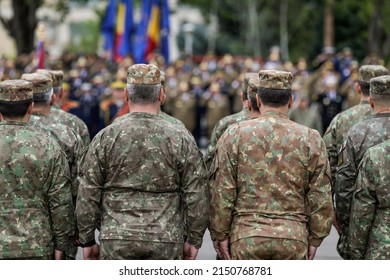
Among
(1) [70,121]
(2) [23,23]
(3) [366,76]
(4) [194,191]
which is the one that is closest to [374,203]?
(4) [194,191]

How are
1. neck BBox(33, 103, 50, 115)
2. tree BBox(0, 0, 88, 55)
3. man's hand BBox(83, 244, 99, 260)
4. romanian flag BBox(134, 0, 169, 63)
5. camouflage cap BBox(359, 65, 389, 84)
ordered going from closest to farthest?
1. man's hand BBox(83, 244, 99, 260)
2. neck BBox(33, 103, 50, 115)
3. camouflage cap BBox(359, 65, 389, 84)
4. romanian flag BBox(134, 0, 169, 63)
5. tree BBox(0, 0, 88, 55)

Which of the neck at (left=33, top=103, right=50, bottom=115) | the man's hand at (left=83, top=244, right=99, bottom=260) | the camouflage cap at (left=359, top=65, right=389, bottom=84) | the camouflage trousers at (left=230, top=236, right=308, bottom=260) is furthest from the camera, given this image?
the camouflage cap at (left=359, top=65, right=389, bottom=84)

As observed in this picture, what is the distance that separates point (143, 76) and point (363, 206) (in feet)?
5.52

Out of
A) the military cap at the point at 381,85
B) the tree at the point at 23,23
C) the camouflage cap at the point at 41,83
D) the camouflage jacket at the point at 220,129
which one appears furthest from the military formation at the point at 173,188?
the tree at the point at 23,23

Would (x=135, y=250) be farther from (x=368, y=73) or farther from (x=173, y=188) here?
(x=368, y=73)

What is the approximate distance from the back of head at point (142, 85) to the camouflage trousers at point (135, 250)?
91 cm

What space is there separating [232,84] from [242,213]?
Answer: 22277mm

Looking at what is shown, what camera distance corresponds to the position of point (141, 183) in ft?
23.6

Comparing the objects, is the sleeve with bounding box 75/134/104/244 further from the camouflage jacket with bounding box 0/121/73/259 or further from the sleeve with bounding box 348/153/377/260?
the sleeve with bounding box 348/153/377/260

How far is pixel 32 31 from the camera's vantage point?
40750 millimetres

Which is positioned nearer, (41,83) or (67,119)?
(41,83)

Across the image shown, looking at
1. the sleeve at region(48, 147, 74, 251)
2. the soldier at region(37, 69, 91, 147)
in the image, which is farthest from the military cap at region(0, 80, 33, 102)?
the soldier at region(37, 69, 91, 147)

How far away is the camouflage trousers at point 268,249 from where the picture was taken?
712 centimetres

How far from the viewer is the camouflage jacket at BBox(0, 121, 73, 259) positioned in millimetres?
7289
